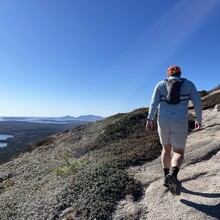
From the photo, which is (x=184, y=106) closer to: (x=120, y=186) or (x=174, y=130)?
(x=174, y=130)

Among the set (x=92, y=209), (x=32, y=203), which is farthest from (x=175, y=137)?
(x=32, y=203)

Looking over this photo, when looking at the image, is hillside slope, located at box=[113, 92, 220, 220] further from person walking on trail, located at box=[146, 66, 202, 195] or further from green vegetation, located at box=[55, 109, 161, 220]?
person walking on trail, located at box=[146, 66, 202, 195]

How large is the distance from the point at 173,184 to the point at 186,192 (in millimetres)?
971

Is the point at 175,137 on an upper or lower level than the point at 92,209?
upper

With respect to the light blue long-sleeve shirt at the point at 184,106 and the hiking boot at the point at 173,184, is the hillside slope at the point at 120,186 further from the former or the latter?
the light blue long-sleeve shirt at the point at 184,106

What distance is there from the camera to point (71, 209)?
10352 mm

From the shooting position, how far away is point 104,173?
39.0 feet

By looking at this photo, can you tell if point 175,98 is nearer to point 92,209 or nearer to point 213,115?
point 92,209

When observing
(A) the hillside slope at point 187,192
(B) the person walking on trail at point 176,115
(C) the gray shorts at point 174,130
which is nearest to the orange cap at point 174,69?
(B) the person walking on trail at point 176,115

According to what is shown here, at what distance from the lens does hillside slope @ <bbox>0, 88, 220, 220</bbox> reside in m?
9.14

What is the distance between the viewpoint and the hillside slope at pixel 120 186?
9141mm

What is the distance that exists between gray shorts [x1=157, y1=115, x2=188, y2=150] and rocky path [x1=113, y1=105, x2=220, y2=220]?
62.5 inches

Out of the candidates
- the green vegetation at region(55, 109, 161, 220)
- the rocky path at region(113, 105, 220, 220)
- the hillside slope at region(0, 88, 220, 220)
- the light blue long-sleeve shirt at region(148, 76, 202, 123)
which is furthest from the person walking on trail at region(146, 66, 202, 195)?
the green vegetation at region(55, 109, 161, 220)

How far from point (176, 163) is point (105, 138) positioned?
1037 cm
